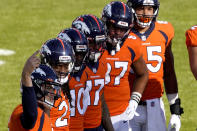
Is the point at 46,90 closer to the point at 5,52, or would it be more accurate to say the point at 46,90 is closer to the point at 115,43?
the point at 115,43

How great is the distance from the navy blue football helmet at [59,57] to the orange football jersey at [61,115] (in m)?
0.34

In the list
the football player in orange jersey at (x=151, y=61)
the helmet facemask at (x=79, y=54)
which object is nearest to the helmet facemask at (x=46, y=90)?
the helmet facemask at (x=79, y=54)

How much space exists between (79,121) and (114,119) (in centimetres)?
93

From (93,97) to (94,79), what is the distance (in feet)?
0.72

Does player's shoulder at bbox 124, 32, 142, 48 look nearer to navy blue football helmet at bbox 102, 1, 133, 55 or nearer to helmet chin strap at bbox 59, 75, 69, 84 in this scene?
navy blue football helmet at bbox 102, 1, 133, 55

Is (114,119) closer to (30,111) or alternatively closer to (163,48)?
(163,48)

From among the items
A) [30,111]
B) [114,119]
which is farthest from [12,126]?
[114,119]

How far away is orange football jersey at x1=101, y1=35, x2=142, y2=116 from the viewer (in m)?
7.60

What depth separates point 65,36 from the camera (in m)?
6.72

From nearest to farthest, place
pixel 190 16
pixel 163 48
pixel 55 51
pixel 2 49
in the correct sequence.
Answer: pixel 55 51 → pixel 163 48 → pixel 2 49 → pixel 190 16

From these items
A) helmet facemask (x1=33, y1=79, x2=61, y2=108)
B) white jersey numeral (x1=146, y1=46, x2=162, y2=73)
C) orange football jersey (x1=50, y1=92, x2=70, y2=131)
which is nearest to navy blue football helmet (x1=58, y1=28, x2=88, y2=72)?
orange football jersey (x1=50, y1=92, x2=70, y2=131)

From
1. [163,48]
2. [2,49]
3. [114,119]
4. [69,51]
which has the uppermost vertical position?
[69,51]

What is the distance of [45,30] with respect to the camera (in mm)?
15375

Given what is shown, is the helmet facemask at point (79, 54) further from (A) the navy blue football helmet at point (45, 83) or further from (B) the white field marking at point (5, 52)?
(B) the white field marking at point (5, 52)
